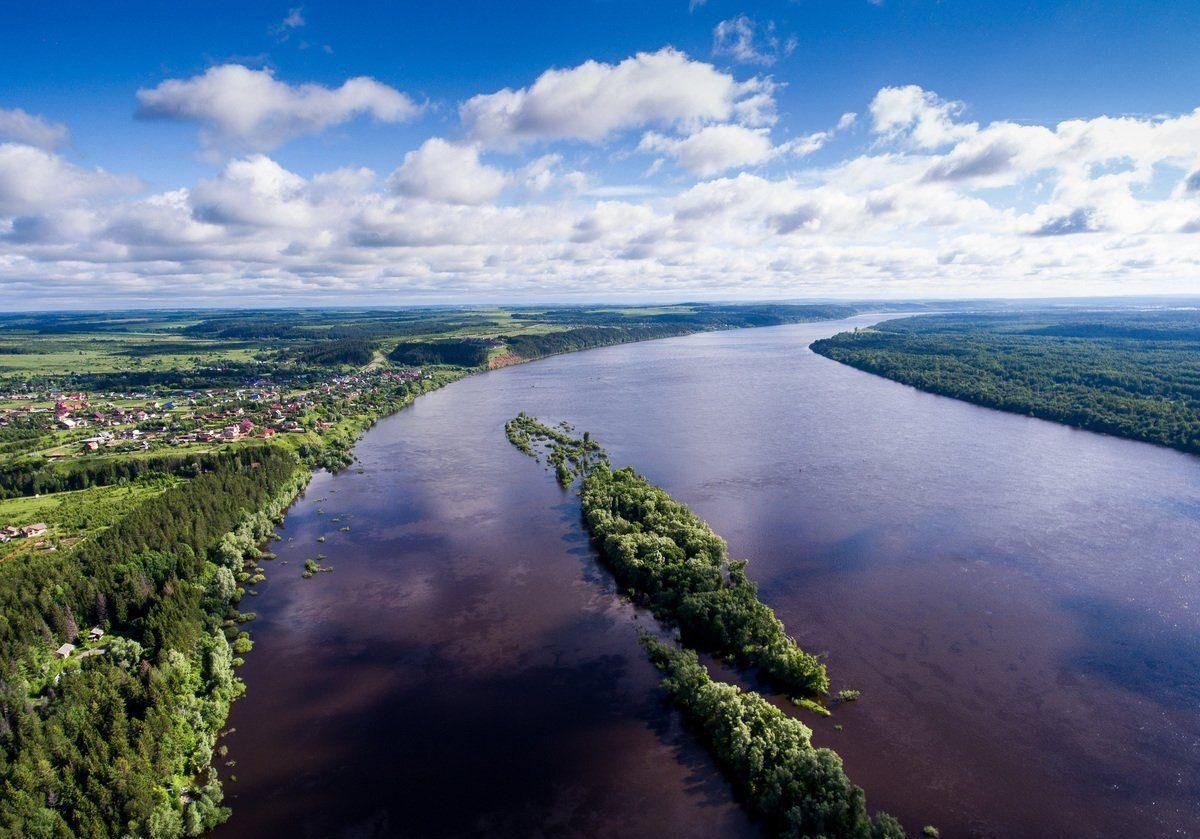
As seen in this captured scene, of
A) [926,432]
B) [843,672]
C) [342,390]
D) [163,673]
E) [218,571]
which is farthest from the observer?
[342,390]

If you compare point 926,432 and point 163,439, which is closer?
point 163,439

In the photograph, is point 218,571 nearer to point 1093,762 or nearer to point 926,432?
point 1093,762

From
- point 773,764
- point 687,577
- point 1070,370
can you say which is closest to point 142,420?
point 687,577

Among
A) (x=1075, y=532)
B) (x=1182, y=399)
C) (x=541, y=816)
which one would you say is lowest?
(x=541, y=816)

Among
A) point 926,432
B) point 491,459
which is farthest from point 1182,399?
point 491,459

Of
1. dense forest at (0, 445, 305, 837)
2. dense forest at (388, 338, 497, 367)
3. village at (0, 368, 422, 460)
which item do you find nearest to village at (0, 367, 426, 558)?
village at (0, 368, 422, 460)

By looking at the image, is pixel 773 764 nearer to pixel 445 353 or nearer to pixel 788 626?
pixel 788 626

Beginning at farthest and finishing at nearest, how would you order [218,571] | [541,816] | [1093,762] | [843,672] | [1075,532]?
[1075,532] < [218,571] < [843,672] < [1093,762] < [541,816]
